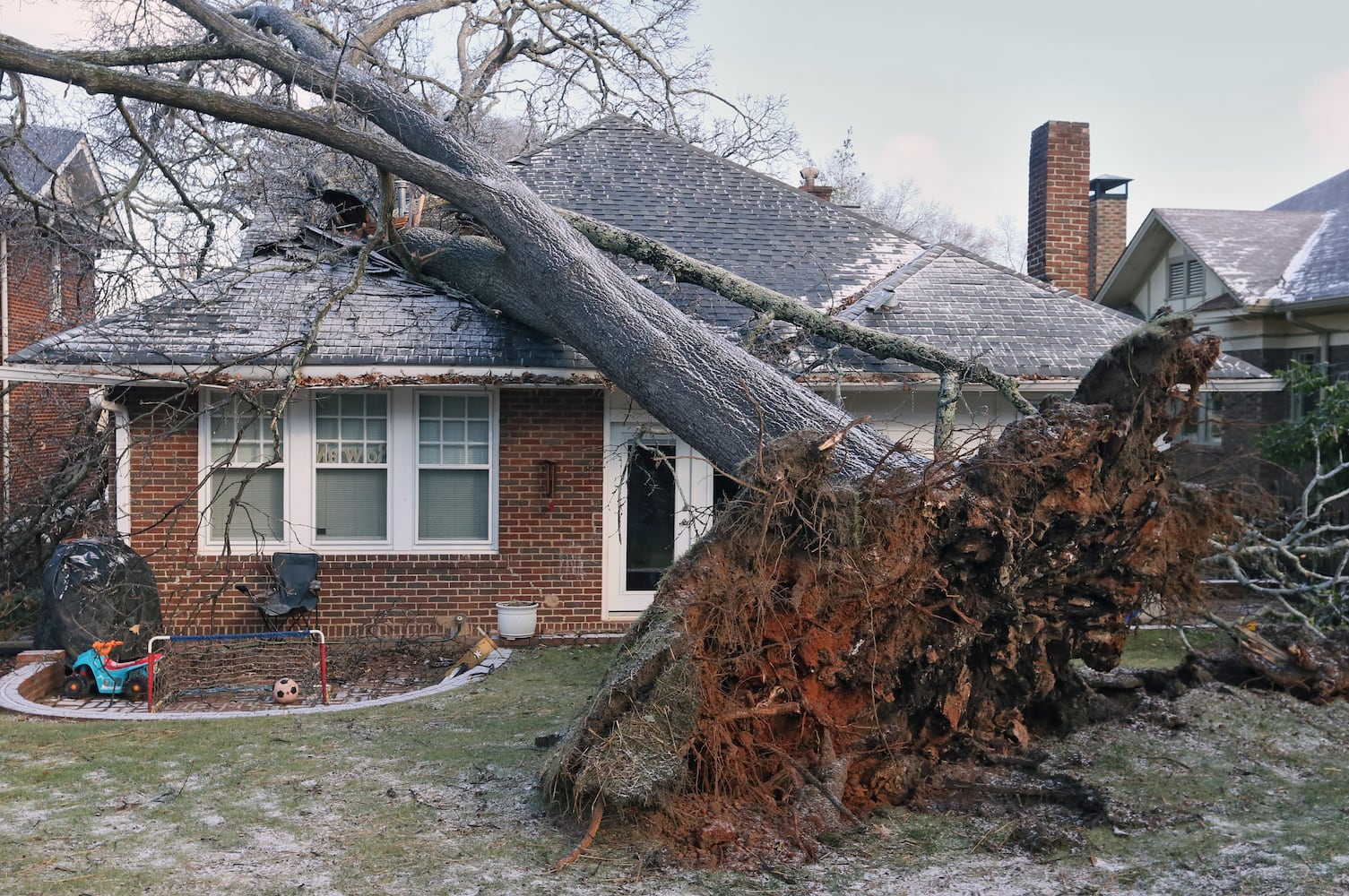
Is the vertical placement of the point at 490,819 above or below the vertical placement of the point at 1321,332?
below

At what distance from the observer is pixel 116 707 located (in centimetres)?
788

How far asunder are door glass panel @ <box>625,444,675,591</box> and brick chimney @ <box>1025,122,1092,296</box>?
6.22 metres

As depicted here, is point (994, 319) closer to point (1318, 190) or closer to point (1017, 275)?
point (1017, 275)

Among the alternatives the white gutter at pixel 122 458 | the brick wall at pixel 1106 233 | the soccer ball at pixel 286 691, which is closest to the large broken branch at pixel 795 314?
the white gutter at pixel 122 458

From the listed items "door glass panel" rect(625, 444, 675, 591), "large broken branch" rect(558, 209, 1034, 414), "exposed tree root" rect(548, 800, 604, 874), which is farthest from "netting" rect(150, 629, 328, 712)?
"large broken branch" rect(558, 209, 1034, 414)

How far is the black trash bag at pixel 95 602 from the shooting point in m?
8.59

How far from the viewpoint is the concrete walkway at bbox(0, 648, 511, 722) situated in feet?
24.7

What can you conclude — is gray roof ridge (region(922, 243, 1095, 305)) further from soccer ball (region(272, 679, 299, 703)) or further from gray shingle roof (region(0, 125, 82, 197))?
gray shingle roof (region(0, 125, 82, 197))

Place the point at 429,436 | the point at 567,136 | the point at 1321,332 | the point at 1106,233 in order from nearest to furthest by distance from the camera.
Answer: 1. the point at 429,436
2. the point at 567,136
3. the point at 1321,332
4. the point at 1106,233

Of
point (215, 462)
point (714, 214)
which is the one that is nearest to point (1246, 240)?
point (714, 214)

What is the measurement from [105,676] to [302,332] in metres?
3.37

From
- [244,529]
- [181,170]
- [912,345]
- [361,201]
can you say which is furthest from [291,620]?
[181,170]

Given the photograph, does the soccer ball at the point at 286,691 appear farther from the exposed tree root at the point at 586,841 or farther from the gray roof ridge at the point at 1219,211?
the gray roof ridge at the point at 1219,211

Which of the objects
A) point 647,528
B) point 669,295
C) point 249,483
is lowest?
point 647,528
